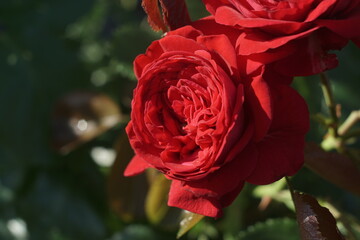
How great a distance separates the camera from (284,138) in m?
0.48

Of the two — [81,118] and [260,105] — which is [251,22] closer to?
[260,105]

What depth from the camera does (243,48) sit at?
0.47m

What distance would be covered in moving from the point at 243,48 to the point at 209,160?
0.10 m

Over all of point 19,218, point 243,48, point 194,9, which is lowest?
point 19,218

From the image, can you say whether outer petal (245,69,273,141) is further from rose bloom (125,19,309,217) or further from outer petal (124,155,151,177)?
outer petal (124,155,151,177)

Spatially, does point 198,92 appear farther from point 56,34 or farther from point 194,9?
point 56,34

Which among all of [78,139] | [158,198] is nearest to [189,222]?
[158,198]

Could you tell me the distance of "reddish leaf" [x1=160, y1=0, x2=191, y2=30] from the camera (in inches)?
20.2

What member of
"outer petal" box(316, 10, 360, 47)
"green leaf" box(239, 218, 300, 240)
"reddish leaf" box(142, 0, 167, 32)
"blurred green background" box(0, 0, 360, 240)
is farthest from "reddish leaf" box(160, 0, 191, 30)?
"green leaf" box(239, 218, 300, 240)

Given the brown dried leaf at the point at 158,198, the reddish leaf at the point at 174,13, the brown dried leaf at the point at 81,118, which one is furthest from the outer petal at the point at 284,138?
the brown dried leaf at the point at 81,118

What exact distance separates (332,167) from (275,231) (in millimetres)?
224

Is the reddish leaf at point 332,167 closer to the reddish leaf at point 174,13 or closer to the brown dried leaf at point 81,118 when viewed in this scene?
the reddish leaf at point 174,13

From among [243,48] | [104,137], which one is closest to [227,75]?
[243,48]

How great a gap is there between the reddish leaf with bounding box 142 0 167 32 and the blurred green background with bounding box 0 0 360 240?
236 millimetres
